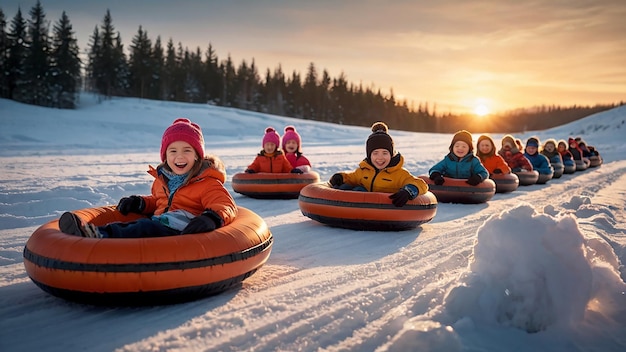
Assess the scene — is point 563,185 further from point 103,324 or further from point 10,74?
point 10,74

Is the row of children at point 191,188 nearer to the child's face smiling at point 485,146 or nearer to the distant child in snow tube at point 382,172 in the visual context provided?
the distant child in snow tube at point 382,172

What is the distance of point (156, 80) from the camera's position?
172 feet

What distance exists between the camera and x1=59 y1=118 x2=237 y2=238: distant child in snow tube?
3.66 meters

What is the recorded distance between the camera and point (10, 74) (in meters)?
38.8

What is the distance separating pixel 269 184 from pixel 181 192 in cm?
386

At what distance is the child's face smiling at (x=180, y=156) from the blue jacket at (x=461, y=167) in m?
5.46

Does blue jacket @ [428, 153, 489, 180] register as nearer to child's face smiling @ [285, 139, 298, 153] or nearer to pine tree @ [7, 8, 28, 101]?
child's face smiling @ [285, 139, 298, 153]

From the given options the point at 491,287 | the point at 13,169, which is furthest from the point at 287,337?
the point at 13,169

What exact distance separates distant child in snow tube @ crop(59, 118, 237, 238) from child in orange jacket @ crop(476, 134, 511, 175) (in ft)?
24.5

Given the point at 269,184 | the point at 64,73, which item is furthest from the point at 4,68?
the point at 269,184

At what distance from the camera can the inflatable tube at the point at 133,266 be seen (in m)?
2.91

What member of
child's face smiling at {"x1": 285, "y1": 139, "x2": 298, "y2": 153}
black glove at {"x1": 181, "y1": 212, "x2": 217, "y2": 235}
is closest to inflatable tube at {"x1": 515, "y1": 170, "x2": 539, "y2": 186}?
child's face smiling at {"x1": 285, "y1": 139, "x2": 298, "y2": 153}

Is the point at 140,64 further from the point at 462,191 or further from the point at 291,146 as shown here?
the point at 462,191

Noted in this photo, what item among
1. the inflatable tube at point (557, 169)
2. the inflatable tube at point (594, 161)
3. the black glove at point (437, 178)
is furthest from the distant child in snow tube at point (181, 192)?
the inflatable tube at point (594, 161)
